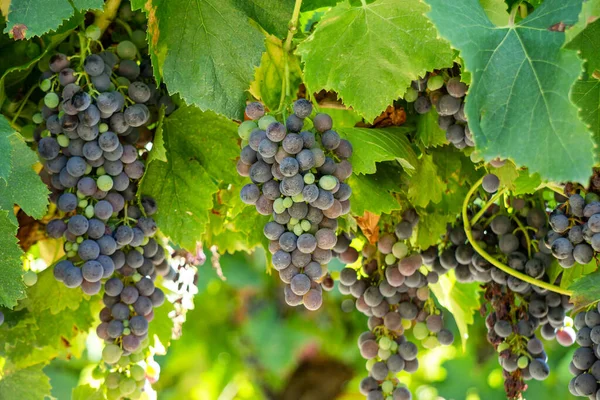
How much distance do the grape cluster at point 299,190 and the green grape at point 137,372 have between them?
394mm

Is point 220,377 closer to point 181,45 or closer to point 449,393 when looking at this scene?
point 449,393

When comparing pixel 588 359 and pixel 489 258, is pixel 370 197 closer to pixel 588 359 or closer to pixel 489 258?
pixel 489 258

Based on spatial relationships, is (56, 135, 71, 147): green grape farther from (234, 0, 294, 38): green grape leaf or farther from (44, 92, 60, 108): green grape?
(234, 0, 294, 38): green grape leaf

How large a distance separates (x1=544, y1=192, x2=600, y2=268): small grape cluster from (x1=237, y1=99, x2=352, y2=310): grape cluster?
0.30 metres

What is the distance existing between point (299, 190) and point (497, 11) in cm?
37

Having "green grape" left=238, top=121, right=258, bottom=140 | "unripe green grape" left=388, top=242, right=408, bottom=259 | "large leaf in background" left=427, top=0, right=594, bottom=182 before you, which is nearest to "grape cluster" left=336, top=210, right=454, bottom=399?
"unripe green grape" left=388, top=242, right=408, bottom=259

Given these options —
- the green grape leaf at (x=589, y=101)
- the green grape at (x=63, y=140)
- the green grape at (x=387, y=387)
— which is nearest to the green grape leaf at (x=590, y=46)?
the green grape leaf at (x=589, y=101)

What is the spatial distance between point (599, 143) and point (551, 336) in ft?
1.59

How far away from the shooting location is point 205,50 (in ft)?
3.77

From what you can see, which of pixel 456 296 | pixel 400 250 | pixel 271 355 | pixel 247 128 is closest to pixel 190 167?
pixel 247 128

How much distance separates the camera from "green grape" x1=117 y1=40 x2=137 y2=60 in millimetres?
1269

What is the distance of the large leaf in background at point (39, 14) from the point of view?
1.06m

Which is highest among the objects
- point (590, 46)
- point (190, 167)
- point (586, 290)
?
point (590, 46)

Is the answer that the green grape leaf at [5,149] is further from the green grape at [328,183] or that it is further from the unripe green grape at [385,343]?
the unripe green grape at [385,343]
